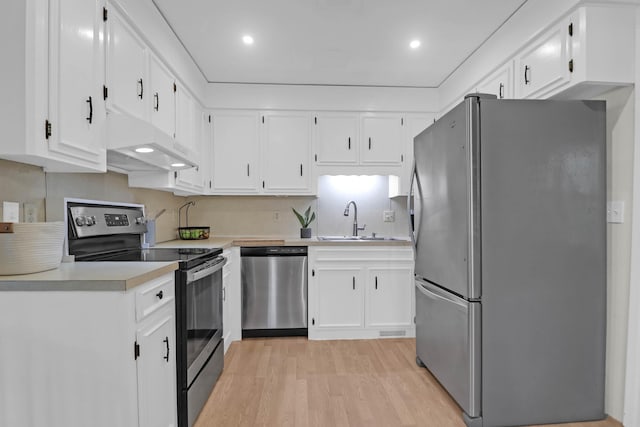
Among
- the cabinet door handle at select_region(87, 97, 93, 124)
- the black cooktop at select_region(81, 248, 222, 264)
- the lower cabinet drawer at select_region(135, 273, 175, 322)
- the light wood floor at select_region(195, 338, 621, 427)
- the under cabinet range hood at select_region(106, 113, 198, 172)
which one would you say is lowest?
the light wood floor at select_region(195, 338, 621, 427)

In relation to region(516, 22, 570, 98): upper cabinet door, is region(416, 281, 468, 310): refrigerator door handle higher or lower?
lower

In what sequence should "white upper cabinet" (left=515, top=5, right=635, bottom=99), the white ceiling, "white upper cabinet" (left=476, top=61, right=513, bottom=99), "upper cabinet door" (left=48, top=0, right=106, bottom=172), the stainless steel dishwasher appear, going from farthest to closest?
the stainless steel dishwasher
"white upper cabinet" (left=476, top=61, right=513, bottom=99)
the white ceiling
"white upper cabinet" (left=515, top=5, right=635, bottom=99)
"upper cabinet door" (left=48, top=0, right=106, bottom=172)

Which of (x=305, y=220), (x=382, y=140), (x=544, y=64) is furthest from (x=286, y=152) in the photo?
(x=544, y=64)

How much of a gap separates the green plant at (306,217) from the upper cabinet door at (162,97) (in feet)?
4.98

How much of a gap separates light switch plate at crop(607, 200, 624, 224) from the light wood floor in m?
1.09

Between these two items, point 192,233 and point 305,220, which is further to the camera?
point 305,220

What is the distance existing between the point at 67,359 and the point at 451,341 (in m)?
1.89

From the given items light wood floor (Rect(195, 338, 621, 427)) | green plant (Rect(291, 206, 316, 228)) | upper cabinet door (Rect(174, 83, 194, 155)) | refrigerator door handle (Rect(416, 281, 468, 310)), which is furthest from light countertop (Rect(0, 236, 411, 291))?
green plant (Rect(291, 206, 316, 228))

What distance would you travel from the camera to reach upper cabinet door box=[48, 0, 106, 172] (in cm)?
138

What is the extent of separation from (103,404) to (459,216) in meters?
1.83

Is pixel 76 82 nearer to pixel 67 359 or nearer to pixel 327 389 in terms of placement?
pixel 67 359

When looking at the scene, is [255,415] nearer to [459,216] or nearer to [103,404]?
[103,404]

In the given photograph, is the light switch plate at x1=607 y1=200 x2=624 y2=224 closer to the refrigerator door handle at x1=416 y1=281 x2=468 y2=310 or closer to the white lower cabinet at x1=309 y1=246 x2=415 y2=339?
the refrigerator door handle at x1=416 y1=281 x2=468 y2=310

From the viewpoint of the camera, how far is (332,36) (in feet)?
8.68
